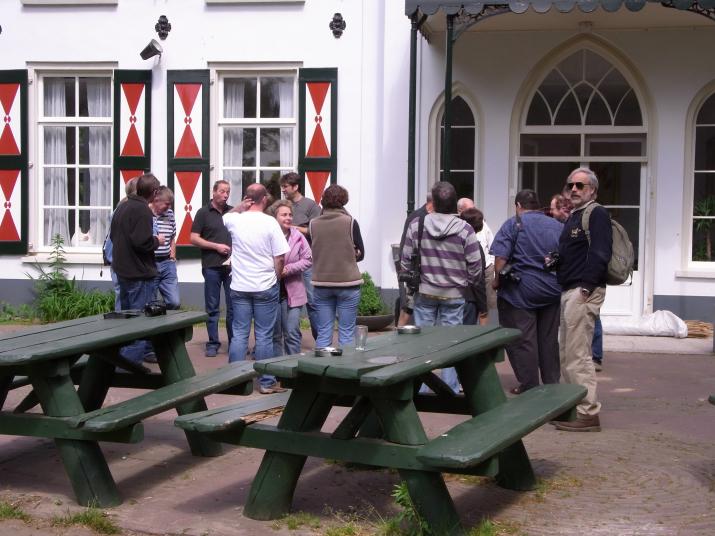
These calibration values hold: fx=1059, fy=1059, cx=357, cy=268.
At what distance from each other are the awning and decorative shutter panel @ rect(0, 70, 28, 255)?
5349mm

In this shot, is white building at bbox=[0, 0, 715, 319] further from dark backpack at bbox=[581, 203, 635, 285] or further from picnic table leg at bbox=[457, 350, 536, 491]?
picnic table leg at bbox=[457, 350, 536, 491]

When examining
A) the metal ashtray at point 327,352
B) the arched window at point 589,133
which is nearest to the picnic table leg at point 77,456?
the metal ashtray at point 327,352

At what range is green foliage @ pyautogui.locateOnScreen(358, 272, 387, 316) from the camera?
1180 cm

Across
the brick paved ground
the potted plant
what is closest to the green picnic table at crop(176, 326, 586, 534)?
the brick paved ground

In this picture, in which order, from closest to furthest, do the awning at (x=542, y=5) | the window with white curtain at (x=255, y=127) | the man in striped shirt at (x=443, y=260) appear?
the man in striped shirt at (x=443, y=260)
the awning at (x=542, y=5)
the window with white curtain at (x=255, y=127)

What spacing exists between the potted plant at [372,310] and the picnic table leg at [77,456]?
6358mm

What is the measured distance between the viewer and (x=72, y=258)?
13.1 m

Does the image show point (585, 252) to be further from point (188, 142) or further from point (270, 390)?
point (188, 142)

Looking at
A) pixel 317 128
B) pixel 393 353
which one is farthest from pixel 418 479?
pixel 317 128

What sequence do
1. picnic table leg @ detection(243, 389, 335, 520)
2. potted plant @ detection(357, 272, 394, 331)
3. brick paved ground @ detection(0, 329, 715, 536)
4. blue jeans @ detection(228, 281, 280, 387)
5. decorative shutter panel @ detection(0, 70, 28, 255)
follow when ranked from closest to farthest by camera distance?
picnic table leg @ detection(243, 389, 335, 520) → brick paved ground @ detection(0, 329, 715, 536) → blue jeans @ detection(228, 281, 280, 387) → potted plant @ detection(357, 272, 394, 331) → decorative shutter panel @ detection(0, 70, 28, 255)

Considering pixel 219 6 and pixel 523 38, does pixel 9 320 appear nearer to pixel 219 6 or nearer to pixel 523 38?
pixel 219 6

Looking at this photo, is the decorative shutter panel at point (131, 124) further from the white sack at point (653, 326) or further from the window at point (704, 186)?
the window at point (704, 186)

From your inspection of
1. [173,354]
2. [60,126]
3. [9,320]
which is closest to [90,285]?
[9,320]

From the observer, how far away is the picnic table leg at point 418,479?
4469 millimetres
